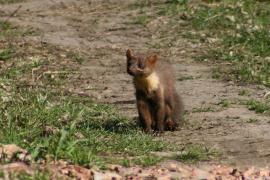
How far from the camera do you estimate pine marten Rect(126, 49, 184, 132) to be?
10.0 metres

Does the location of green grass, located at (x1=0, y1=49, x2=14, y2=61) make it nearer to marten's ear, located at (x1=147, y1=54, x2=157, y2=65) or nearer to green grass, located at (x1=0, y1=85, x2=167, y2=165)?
green grass, located at (x1=0, y1=85, x2=167, y2=165)

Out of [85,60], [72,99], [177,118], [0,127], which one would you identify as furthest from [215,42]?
[0,127]

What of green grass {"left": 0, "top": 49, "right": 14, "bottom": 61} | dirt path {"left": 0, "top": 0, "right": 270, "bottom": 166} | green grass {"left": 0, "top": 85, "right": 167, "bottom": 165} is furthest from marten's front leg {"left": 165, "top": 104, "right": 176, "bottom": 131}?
green grass {"left": 0, "top": 49, "right": 14, "bottom": 61}

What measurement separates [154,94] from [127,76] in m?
3.85

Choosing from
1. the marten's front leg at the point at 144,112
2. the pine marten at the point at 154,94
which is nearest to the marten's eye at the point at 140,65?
the pine marten at the point at 154,94

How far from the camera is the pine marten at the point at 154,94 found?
32.8 feet

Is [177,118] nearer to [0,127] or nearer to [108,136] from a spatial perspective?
[108,136]

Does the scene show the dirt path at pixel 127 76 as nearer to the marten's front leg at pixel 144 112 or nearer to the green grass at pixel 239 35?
the marten's front leg at pixel 144 112

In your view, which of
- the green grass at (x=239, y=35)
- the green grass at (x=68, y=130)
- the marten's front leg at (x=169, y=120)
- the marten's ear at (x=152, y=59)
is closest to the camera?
the green grass at (x=68, y=130)

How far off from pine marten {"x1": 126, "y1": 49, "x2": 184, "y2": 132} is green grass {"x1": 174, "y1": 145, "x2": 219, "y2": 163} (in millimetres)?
1231

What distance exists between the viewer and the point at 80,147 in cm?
794

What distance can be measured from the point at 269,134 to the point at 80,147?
2618mm

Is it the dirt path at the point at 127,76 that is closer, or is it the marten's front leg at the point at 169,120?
the dirt path at the point at 127,76

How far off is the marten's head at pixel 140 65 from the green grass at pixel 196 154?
1294 mm
